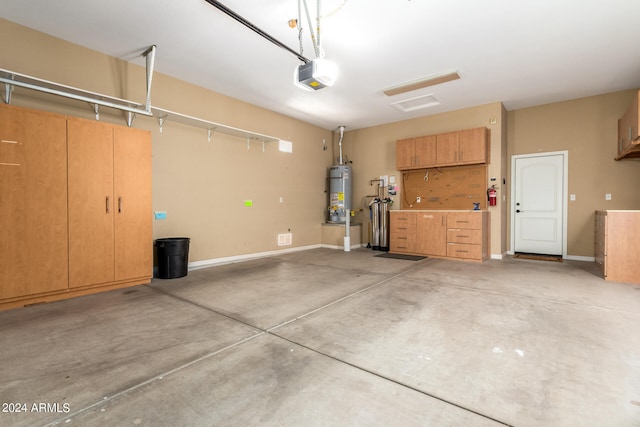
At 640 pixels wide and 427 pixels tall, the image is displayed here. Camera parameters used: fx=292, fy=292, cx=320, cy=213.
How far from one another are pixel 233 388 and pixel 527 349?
78.2 inches

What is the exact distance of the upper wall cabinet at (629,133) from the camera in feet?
12.8

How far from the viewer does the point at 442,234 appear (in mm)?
5762

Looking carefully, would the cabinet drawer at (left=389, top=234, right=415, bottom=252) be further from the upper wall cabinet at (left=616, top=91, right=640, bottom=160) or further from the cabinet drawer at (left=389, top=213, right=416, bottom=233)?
the upper wall cabinet at (left=616, top=91, right=640, bottom=160)

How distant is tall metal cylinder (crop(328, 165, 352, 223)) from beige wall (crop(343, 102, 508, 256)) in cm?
41

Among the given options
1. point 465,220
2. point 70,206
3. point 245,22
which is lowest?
point 465,220

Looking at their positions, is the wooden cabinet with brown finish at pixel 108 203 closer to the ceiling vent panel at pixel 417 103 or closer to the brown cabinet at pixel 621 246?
the ceiling vent panel at pixel 417 103

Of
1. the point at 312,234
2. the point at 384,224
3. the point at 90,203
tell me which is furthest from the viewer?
the point at 312,234

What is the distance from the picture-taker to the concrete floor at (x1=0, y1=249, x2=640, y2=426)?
1.43 m

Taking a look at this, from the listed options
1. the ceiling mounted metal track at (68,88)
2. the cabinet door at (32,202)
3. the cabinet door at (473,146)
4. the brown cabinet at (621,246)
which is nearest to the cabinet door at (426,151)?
the cabinet door at (473,146)

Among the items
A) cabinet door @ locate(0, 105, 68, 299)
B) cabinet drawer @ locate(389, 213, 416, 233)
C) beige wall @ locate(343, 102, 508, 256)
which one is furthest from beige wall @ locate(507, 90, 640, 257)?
cabinet door @ locate(0, 105, 68, 299)

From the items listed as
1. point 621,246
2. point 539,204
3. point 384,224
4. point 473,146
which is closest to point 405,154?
point 473,146

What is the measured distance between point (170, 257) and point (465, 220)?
5.04 meters

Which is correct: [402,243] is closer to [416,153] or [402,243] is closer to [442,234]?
[442,234]

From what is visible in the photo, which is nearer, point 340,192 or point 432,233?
point 432,233
